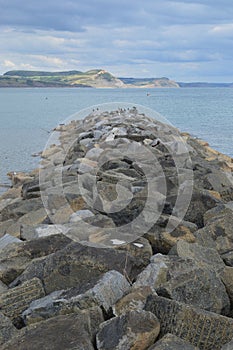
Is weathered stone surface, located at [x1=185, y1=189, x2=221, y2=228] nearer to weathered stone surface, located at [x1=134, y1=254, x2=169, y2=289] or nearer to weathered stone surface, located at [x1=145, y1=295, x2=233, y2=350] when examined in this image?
weathered stone surface, located at [x1=134, y1=254, x2=169, y2=289]

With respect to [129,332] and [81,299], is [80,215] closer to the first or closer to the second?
[81,299]

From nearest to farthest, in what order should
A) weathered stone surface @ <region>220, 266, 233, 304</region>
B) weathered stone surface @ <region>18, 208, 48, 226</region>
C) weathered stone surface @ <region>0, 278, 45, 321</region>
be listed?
weathered stone surface @ <region>0, 278, 45, 321</region>
weathered stone surface @ <region>220, 266, 233, 304</region>
weathered stone surface @ <region>18, 208, 48, 226</region>

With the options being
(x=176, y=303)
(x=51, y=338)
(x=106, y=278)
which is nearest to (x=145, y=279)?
(x=106, y=278)

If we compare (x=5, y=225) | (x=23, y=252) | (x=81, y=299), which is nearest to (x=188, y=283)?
(x=81, y=299)

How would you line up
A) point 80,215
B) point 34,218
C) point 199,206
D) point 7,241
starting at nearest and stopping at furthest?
point 7,241
point 80,215
point 199,206
point 34,218

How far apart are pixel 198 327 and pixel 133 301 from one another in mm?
496

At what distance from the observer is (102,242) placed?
4.77 metres

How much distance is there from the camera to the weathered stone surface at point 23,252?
448cm

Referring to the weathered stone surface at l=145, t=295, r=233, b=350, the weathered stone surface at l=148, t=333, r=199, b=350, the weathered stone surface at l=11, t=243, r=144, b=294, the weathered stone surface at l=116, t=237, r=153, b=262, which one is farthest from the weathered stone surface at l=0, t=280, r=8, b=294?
the weathered stone surface at l=148, t=333, r=199, b=350

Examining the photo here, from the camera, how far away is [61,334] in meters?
2.99

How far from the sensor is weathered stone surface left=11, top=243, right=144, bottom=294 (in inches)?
158

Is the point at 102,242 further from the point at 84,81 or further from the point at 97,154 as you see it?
the point at 84,81

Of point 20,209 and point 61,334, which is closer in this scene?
point 61,334

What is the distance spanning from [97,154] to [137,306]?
25.7 ft
